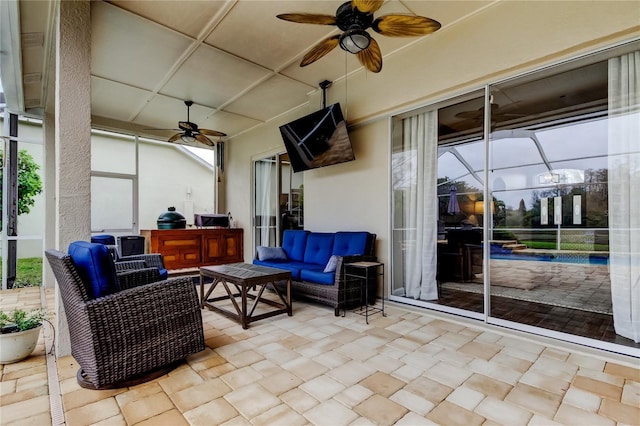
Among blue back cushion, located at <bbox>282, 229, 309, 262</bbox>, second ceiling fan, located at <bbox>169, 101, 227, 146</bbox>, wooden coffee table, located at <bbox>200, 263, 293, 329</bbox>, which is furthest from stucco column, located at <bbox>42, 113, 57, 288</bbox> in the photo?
blue back cushion, located at <bbox>282, 229, 309, 262</bbox>

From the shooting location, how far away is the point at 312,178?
5328mm

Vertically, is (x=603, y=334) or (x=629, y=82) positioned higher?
(x=629, y=82)

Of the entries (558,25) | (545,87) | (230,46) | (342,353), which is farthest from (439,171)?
(230,46)

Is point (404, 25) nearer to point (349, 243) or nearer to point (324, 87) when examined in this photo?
point (324, 87)

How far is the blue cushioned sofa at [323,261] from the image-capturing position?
3.67m

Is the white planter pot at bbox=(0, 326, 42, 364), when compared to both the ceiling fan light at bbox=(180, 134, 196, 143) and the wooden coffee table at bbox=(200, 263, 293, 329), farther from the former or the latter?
the ceiling fan light at bbox=(180, 134, 196, 143)

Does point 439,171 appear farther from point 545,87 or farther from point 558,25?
point 558,25

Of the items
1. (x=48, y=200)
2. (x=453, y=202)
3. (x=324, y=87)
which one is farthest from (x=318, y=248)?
(x=48, y=200)

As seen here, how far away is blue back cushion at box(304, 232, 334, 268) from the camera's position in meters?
4.47

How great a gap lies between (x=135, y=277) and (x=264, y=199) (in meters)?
4.10

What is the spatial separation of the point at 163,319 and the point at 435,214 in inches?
125

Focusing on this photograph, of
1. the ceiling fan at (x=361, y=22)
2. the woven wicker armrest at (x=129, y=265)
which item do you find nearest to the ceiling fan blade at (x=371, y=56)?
the ceiling fan at (x=361, y=22)

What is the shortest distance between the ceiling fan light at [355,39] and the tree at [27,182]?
6164mm

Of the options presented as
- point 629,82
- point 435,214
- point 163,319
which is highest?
point 629,82
